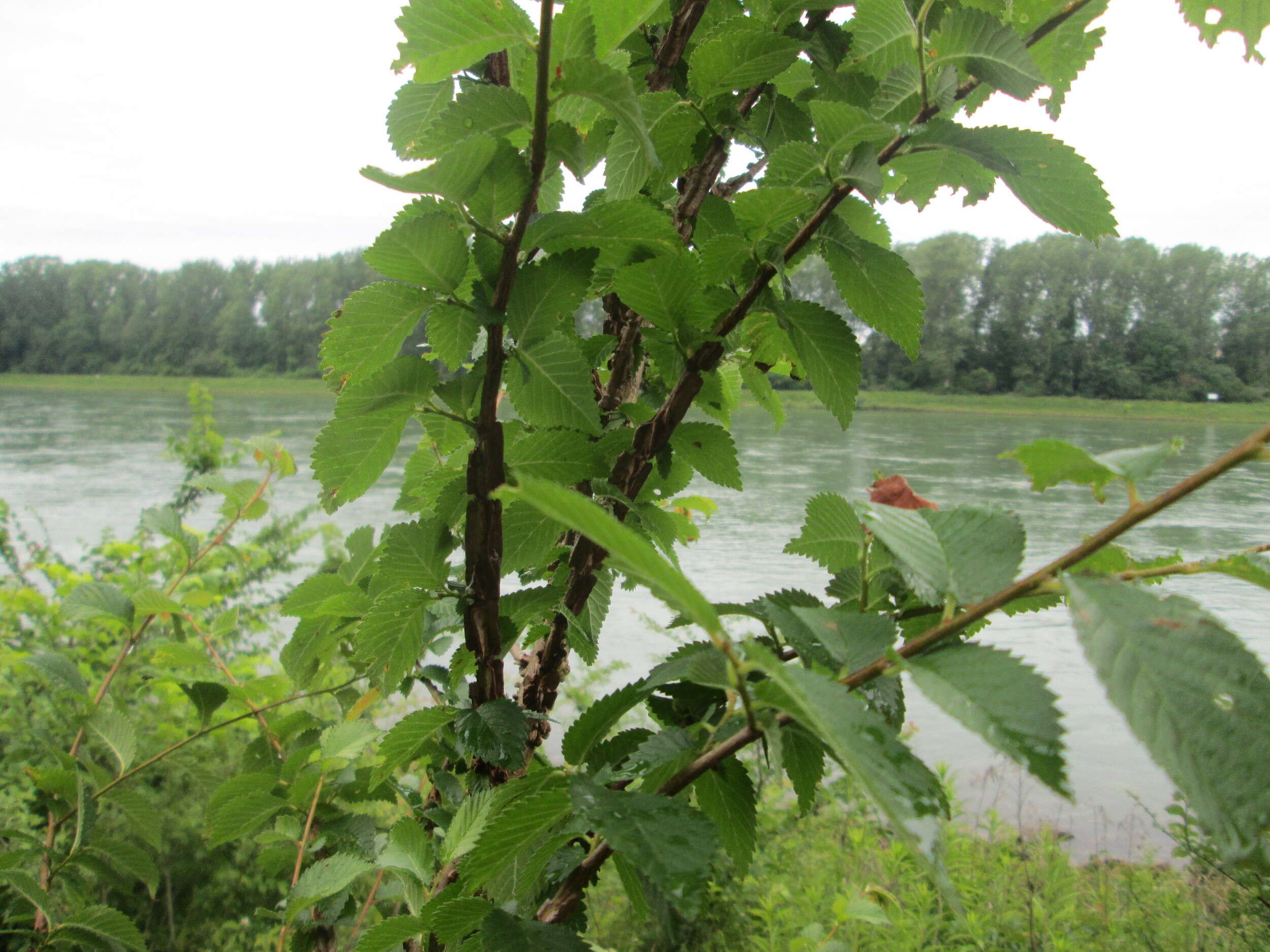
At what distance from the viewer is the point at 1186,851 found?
3.50 feet

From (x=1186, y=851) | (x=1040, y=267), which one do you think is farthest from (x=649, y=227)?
(x=1040, y=267)

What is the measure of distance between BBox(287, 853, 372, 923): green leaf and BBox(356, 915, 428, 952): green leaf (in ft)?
0.42

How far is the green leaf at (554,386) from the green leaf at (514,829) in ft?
0.44

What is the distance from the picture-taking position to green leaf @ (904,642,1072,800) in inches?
5.8

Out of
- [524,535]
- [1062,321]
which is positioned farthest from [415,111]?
[1062,321]

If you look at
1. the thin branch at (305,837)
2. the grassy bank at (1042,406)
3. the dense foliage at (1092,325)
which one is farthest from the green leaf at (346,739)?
the dense foliage at (1092,325)

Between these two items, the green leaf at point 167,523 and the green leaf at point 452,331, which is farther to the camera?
the green leaf at point 167,523

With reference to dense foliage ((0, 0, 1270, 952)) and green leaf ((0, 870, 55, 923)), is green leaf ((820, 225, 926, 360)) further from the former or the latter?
green leaf ((0, 870, 55, 923))

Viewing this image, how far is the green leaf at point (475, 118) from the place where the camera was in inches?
9.6

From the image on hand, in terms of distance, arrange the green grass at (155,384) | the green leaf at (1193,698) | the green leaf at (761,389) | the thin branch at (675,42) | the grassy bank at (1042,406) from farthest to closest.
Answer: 1. the green grass at (155,384)
2. the grassy bank at (1042,406)
3. the green leaf at (761,389)
4. the thin branch at (675,42)
5. the green leaf at (1193,698)

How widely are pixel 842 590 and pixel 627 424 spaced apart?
15cm

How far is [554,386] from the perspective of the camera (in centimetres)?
29

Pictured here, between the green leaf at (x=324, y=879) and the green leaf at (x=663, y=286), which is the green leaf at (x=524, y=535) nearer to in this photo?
the green leaf at (x=663, y=286)

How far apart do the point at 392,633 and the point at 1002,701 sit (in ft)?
0.80
